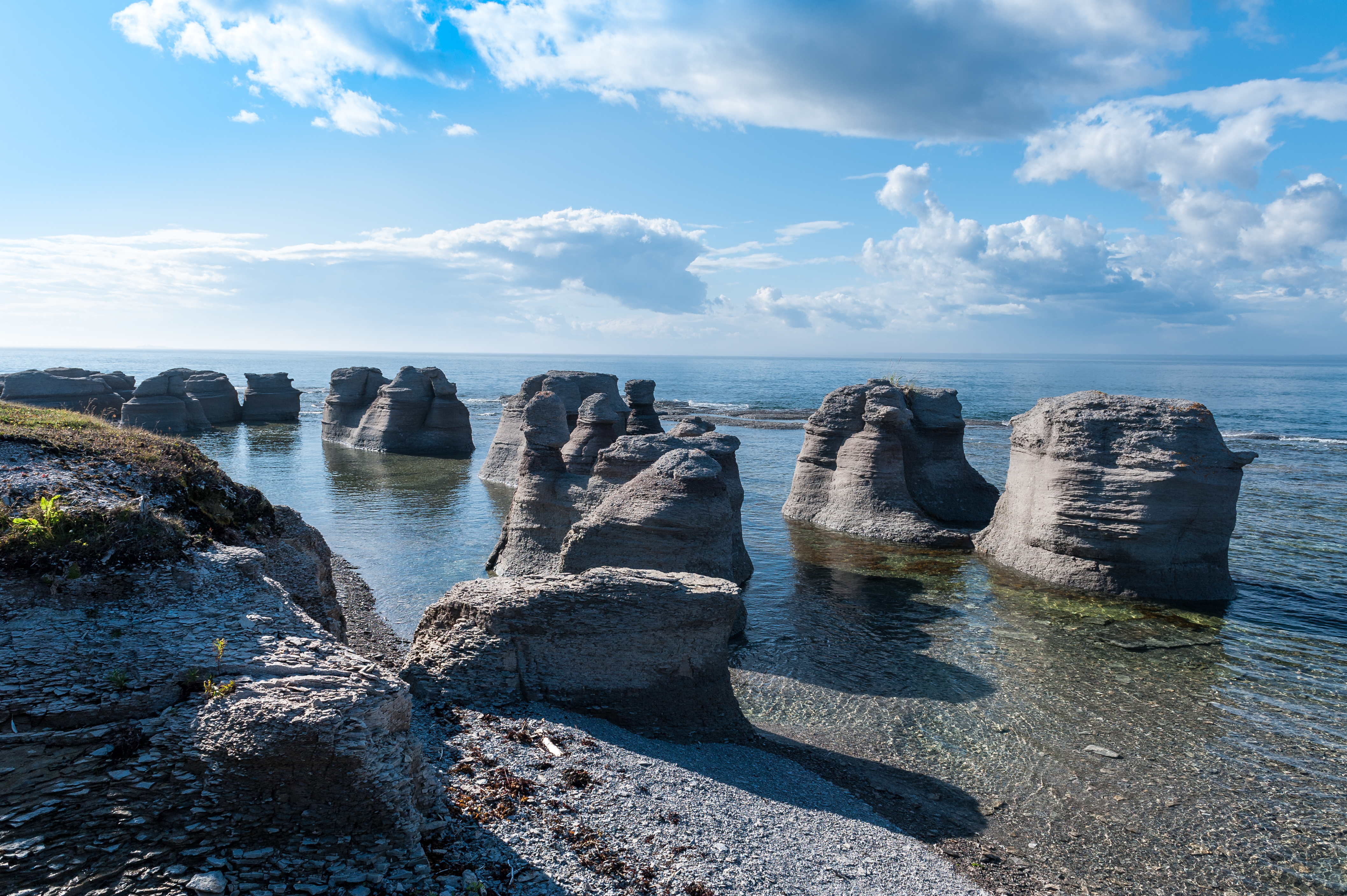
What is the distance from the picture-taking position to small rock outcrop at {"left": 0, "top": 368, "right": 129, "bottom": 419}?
128ft

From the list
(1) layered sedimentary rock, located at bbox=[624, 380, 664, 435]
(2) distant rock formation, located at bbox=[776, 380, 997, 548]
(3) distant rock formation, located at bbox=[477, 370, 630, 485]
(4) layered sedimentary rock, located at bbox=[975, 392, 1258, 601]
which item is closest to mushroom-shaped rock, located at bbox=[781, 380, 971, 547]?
(2) distant rock formation, located at bbox=[776, 380, 997, 548]

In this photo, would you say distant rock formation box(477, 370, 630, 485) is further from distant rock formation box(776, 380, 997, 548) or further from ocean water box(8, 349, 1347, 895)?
distant rock formation box(776, 380, 997, 548)

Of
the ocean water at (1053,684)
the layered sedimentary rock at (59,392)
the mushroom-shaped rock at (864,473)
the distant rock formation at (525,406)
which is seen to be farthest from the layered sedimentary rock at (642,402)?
the layered sedimentary rock at (59,392)

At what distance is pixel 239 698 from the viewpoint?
16.3 ft

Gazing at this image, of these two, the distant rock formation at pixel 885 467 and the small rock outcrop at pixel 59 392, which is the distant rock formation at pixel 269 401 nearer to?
the small rock outcrop at pixel 59 392

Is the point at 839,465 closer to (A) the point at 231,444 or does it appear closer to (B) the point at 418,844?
(B) the point at 418,844

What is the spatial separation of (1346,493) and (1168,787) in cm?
2896

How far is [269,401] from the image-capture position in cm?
5278

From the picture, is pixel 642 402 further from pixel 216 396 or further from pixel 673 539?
pixel 216 396

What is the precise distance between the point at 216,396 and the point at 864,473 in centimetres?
4775

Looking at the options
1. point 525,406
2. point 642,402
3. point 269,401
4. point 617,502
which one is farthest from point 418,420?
point 617,502

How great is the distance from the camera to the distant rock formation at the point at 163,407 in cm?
4119

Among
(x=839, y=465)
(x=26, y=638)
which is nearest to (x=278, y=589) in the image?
(x=26, y=638)

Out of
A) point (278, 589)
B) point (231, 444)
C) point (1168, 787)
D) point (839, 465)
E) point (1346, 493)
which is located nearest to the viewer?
point (278, 589)
